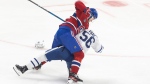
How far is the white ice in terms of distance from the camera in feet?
6.48

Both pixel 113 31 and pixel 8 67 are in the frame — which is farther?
pixel 113 31

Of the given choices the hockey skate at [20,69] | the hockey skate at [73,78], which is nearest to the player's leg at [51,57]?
the hockey skate at [20,69]

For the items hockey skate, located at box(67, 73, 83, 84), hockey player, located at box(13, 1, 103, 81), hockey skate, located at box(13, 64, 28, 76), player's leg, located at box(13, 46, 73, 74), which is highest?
hockey player, located at box(13, 1, 103, 81)

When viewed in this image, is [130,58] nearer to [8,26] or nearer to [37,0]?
[8,26]

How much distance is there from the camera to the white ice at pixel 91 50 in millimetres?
1975

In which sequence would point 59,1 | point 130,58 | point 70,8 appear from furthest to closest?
1. point 59,1
2. point 70,8
3. point 130,58

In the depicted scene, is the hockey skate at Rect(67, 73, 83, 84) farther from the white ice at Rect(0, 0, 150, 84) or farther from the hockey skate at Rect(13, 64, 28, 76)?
the hockey skate at Rect(13, 64, 28, 76)

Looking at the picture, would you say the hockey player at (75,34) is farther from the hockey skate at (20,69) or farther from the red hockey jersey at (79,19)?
the hockey skate at (20,69)

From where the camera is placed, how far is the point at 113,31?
9.15 ft

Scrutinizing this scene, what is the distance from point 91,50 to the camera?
2377mm

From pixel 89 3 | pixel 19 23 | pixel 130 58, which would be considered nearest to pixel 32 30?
pixel 19 23

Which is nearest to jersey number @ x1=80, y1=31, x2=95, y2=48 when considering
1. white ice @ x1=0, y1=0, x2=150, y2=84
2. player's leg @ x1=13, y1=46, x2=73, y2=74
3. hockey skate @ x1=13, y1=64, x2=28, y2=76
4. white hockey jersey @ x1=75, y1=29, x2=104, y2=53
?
white hockey jersey @ x1=75, y1=29, x2=104, y2=53

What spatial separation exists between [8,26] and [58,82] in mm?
1065

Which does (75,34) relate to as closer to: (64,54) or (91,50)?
(64,54)
